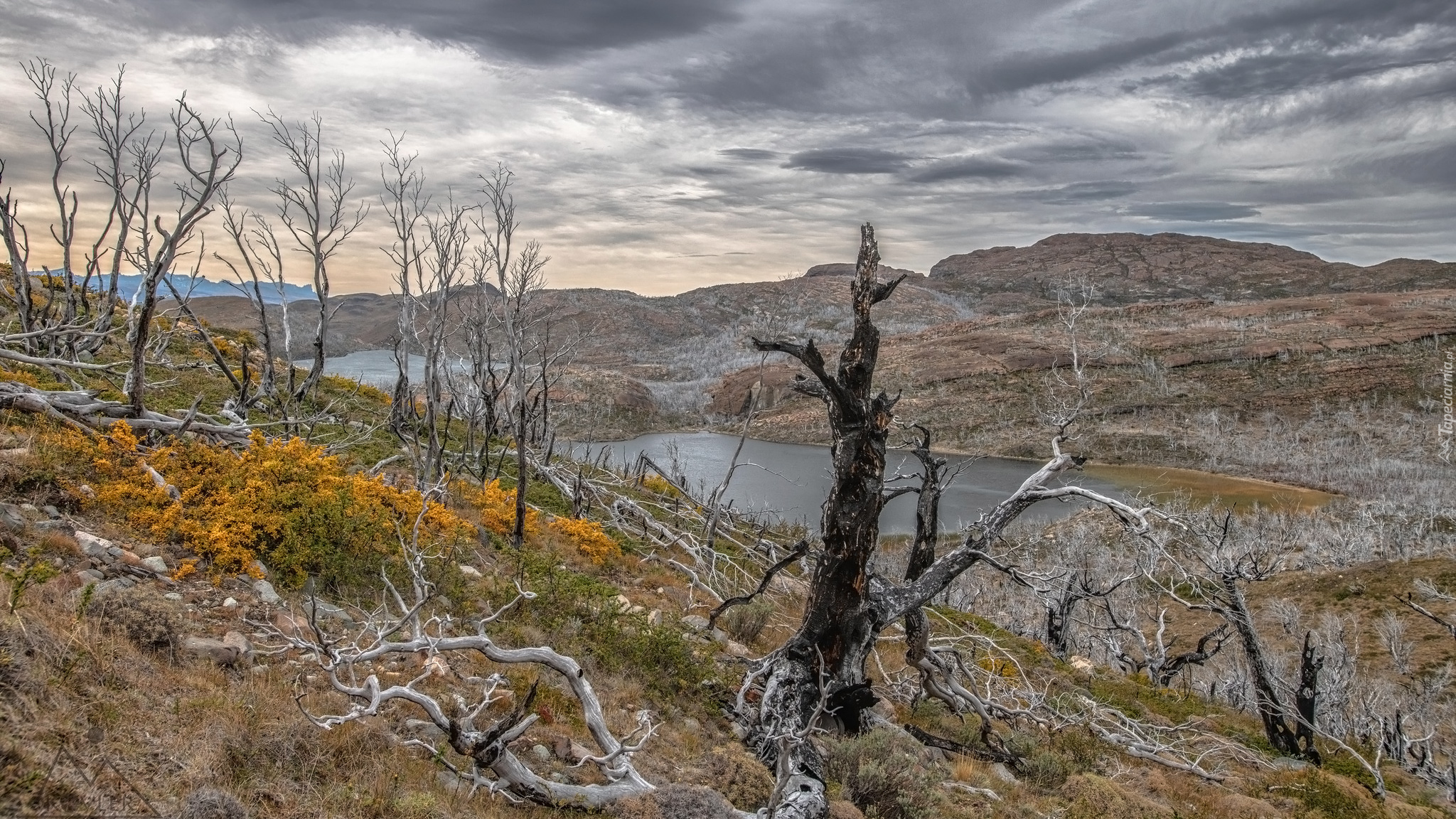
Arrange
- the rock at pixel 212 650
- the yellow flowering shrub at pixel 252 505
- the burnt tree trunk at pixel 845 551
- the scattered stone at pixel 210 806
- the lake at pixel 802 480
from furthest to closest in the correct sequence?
the lake at pixel 802 480
the burnt tree trunk at pixel 845 551
the yellow flowering shrub at pixel 252 505
the rock at pixel 212 650
the scattered stone at pixel 210 806

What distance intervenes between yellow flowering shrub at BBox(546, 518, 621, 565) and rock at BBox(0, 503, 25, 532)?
732cm

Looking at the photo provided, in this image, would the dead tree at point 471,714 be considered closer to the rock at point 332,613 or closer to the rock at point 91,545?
the rock at point 332,613

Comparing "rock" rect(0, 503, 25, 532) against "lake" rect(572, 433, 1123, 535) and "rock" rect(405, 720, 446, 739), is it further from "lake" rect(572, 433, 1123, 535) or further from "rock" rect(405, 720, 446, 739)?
"lake" rect(572, 433, 1123, 535)

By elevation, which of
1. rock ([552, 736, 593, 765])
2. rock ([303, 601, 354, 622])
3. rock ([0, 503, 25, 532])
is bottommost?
rock ([552, 736, 593, 765])

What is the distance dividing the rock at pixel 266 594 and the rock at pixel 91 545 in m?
1.04

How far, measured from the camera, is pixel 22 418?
24.8 ft

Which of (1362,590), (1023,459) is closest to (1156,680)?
(1362,590)

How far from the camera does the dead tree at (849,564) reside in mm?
6648

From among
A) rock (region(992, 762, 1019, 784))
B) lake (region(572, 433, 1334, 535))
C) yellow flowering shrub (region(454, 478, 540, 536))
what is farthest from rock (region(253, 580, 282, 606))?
lake (region(572, 433, 1334, 535))

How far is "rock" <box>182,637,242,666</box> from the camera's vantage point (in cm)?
471

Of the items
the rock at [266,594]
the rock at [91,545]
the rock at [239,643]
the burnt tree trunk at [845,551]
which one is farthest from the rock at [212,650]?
the burnt tree trunk at [845,551]

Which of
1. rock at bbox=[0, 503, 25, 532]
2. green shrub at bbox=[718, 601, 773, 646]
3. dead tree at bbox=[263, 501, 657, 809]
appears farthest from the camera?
green shrub at bbox=[718, 601, 773, 646]

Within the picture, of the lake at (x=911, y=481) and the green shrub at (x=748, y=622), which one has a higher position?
the green shrub at (x=748, y=622)

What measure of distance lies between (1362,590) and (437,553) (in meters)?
43.6
